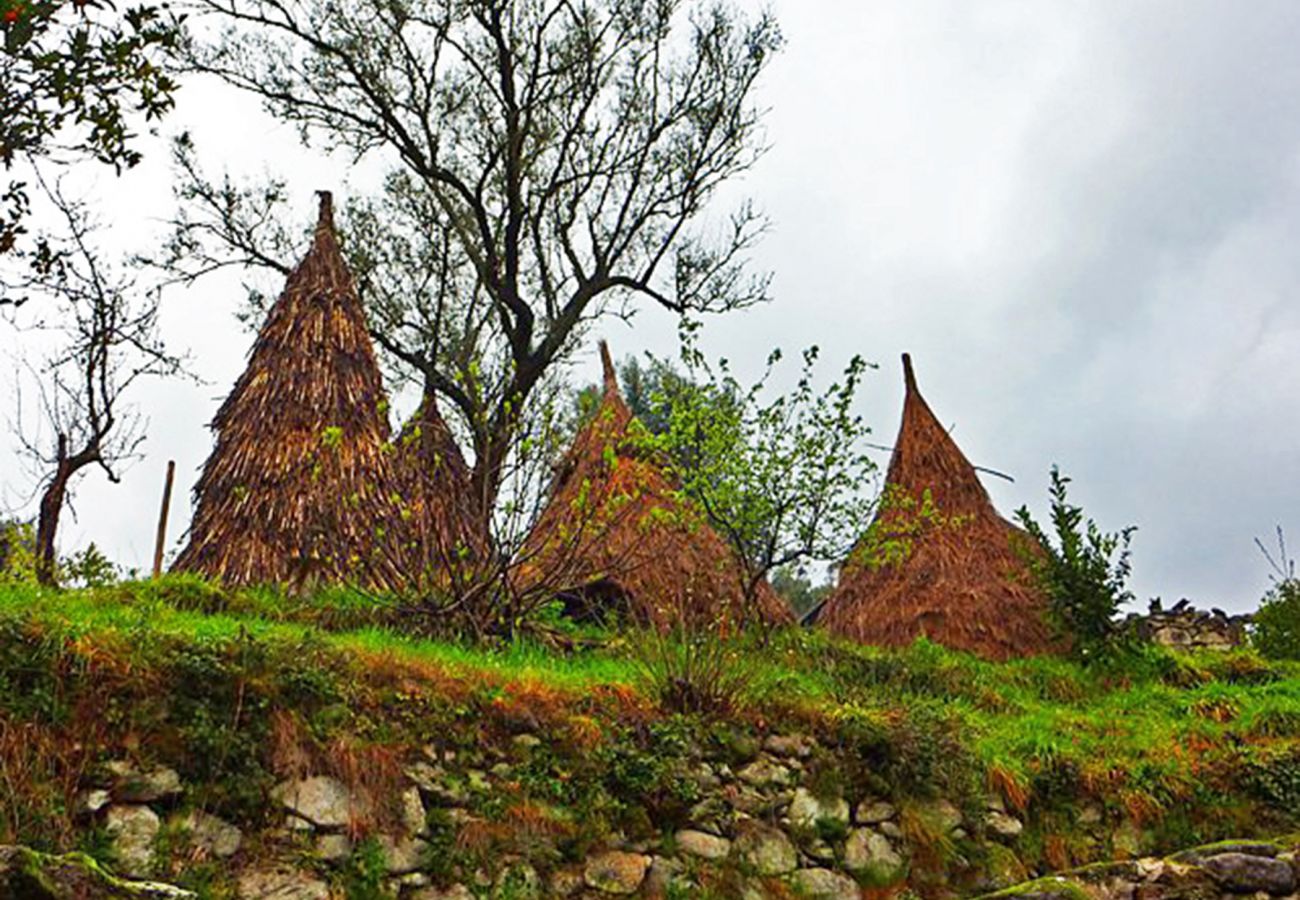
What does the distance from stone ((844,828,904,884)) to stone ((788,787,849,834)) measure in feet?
0.41

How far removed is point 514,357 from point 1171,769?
8.65 m

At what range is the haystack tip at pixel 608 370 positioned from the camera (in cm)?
1315

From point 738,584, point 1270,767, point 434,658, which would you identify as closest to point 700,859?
point 434,658

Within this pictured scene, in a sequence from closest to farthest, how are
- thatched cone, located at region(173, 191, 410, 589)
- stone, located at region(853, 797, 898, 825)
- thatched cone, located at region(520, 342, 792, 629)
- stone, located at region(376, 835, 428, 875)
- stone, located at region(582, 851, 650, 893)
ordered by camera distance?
stone, located at region(376, 835, 428, 875), stone, located at region(582, 851, 650, 893), stone, located at region(853, 797, 898, 825), thatched cone, located at region(173, 191, 410, 589), thatched cone, located at region(520, 342, 792, 629)

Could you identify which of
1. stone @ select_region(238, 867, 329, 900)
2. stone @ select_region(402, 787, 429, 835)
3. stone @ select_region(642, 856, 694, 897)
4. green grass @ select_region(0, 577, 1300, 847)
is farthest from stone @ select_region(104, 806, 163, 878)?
stone @ select_region(642, 856, 694, 897)

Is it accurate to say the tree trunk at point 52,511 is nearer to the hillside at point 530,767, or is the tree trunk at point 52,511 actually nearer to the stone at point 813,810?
the hillside at point 530,767

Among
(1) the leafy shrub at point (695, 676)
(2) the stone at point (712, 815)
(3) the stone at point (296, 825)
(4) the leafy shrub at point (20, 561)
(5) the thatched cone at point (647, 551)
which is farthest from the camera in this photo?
(5) the thatched cone at point (647, 551)

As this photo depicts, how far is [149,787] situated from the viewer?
4.62m

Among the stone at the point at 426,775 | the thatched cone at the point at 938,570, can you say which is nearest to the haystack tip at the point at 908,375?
the thatched cone at the point at 938,570

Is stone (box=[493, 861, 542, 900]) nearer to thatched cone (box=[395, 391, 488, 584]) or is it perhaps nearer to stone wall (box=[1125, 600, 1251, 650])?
thatched cone (box=[395, 391, 488, 584])

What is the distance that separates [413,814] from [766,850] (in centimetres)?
199

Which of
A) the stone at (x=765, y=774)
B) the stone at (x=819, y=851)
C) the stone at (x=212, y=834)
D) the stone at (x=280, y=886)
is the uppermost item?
the stone at (x=765, y=774)

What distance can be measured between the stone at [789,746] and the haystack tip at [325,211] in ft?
24.3

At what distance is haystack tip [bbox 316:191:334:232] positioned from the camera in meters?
11.4
